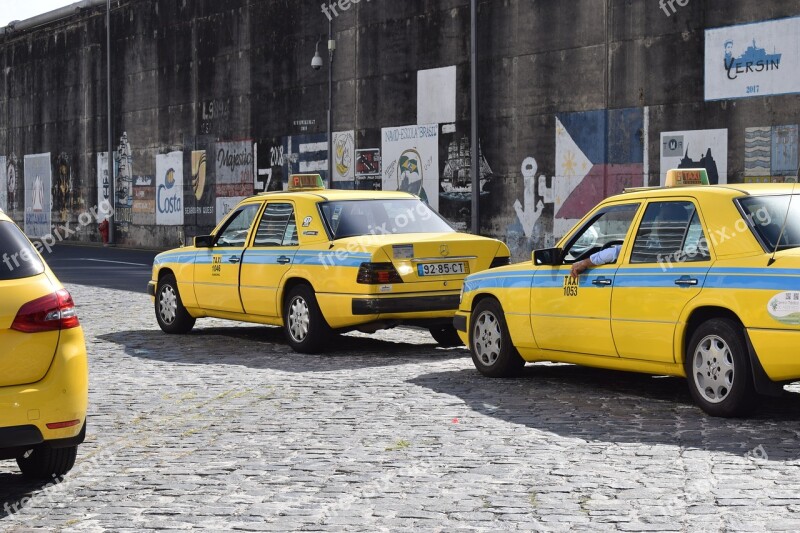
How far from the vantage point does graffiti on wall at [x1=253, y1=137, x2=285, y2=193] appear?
130 feet

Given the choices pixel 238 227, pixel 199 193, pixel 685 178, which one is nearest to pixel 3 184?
pixel 199 193

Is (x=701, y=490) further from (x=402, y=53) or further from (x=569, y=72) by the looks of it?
(x=402, y=53)

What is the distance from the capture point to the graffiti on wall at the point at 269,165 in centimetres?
3975

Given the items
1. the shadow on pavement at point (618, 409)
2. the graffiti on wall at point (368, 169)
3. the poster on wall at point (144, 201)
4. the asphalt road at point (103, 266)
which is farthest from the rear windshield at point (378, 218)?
the poster on wall at point (144, 201)

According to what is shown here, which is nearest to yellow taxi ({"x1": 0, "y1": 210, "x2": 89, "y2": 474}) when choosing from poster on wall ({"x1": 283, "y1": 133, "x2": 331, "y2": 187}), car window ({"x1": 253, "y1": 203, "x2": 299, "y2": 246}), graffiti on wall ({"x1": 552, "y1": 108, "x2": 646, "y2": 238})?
car window ({"x1": 253, "y1": 203, "x2": 299, "y2": 246})

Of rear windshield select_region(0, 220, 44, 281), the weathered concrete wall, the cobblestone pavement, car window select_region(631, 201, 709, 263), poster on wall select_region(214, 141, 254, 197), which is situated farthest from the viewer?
poster on wall select_region(214, 141, 254, 197)

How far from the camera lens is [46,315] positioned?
6824 mm

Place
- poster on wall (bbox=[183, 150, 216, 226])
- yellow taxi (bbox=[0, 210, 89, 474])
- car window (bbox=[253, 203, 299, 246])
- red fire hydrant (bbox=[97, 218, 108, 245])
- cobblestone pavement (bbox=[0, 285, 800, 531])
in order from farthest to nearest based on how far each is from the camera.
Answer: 1. red fire hydrant (bbox=[97, 218, 108, 245])
2. poster on wall (bbox=[183, 150, 216, 226])
3. car window (bbox=[253, 203, 299, 246])
4. yellow taxi (bbox=[0, 210, 89, 474])
5. cobblestone pavement (bbox=[0, 285, 800, 531])

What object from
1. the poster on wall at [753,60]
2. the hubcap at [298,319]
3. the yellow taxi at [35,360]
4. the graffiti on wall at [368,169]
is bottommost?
the hubcap at [298,319]

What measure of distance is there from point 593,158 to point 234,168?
16356mm

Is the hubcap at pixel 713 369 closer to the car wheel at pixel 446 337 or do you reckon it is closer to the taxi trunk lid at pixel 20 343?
the taxi trunk lid at pixel 20 343

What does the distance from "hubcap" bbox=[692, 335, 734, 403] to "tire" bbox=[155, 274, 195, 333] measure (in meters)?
7.96

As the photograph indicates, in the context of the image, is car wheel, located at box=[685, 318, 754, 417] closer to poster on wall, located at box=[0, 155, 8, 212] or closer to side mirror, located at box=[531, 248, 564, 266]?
side mirror, located at box=[531, 248, 564, 266]

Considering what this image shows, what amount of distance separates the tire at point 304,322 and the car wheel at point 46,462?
20.3 feet
